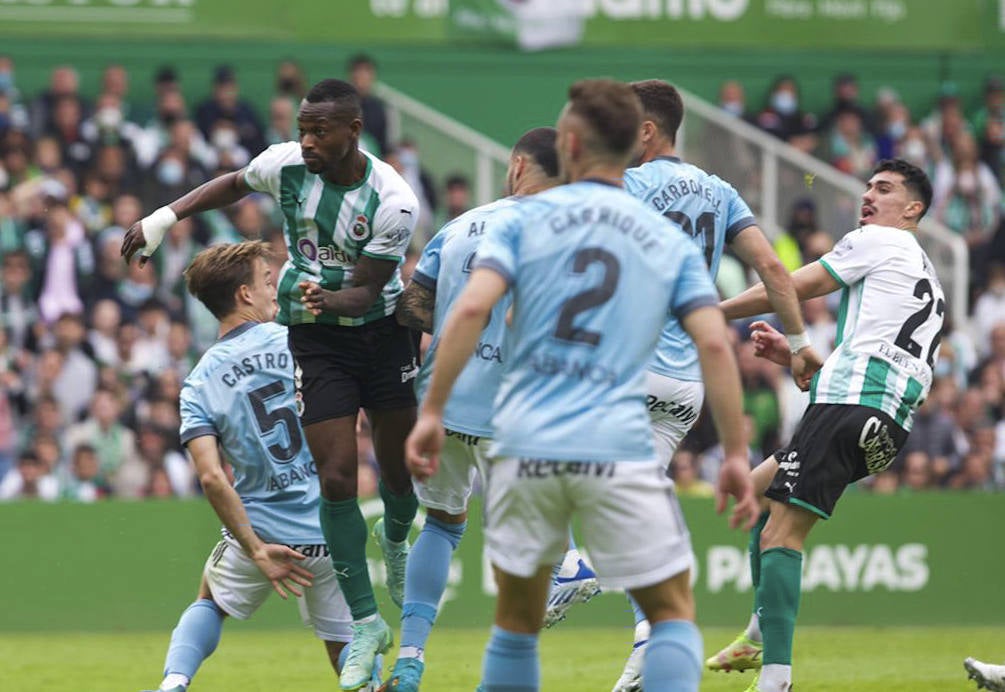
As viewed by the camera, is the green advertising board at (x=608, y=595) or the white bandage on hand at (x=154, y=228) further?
the green advertising board at (x=608, y=595)

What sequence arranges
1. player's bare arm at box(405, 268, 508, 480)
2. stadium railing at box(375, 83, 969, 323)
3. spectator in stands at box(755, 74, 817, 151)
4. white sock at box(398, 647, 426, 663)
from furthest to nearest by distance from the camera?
1. spectator in stands at box(755, 74, 817, 151)
2. stadium railing at box(375, 83, 969, 323)
3. white sock at box(398, 647, 426, 663)
4. player's bare arm at box(405, 268, 508, 480)

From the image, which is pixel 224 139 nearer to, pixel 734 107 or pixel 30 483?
pixel 30 483

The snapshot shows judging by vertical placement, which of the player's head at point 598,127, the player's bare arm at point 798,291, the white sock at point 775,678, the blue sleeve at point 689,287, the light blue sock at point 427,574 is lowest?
the white sock at point 775,678

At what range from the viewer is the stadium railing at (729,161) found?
17375 millimetres

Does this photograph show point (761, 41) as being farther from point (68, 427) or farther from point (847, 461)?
point (847, 461)

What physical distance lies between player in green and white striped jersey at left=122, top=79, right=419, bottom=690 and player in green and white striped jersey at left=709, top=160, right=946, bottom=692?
5.57ft

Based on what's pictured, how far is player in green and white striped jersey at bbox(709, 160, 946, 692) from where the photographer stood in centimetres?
783

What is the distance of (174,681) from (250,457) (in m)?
1.08

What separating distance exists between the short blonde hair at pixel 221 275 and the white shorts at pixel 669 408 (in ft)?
6.51

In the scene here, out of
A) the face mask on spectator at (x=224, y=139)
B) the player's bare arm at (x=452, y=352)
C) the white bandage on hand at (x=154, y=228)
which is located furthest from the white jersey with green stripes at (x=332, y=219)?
the face mask on spectator at (x=224, y=139)

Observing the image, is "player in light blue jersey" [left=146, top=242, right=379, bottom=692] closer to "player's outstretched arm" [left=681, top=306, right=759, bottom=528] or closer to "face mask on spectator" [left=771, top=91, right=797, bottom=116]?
"player's outstretched arm" [left=681, top=306, right=759, bottom=528]

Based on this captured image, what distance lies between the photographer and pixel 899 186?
8.29m

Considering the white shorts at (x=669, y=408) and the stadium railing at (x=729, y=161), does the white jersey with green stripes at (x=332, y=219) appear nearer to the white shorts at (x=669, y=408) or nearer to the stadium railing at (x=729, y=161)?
the white shorts at (x=669, y=408)

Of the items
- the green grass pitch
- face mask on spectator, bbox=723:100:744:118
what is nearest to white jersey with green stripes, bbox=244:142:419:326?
the green grass pitch
